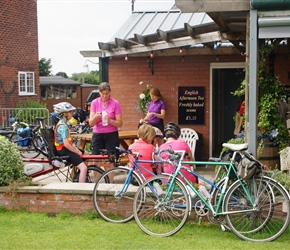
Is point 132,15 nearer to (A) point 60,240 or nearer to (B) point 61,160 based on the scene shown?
(B) point 61,160

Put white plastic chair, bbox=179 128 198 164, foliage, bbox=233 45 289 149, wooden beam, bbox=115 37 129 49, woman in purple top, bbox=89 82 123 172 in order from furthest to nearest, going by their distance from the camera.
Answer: white plastic chair, bbox=179 128 198 164 < wooden beam, bbox=115 37 129 49 < woman in purple top, bbox=89 82 123 172 < foliage, bbox=233 45 289 149

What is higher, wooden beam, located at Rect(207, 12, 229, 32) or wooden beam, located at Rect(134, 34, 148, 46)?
wooden beam, located at Rect(134, 34, 148, 46)

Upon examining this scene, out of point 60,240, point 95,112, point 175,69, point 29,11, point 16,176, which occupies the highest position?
point 29,11

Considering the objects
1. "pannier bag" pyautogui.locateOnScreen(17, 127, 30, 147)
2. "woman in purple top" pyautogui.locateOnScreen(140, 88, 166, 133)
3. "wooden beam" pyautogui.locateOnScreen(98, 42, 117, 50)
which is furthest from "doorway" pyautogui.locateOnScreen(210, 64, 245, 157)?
"pannier bag" pyautogui.locateOnScreen(17, 127, 30, 147)

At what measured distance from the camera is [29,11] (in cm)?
2534

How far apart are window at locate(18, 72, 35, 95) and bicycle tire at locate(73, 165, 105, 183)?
17.7 m

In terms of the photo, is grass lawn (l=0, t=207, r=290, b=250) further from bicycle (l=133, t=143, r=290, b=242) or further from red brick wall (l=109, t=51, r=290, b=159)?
red brick wall (l=109, t=51, r=290, b=159)

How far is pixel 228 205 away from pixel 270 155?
2276 millimetres

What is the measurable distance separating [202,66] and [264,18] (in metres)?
5.72

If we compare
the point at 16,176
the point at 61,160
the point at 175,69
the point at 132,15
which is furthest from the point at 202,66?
Result: the point at 16,176

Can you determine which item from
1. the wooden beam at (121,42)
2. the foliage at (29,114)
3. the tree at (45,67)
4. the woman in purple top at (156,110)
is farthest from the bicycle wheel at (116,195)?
the tree at (45,67)

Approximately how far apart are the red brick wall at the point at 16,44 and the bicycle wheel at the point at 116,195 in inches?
711

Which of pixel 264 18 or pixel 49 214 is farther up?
pixel 264 18

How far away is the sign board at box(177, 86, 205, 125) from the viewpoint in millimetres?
11609
